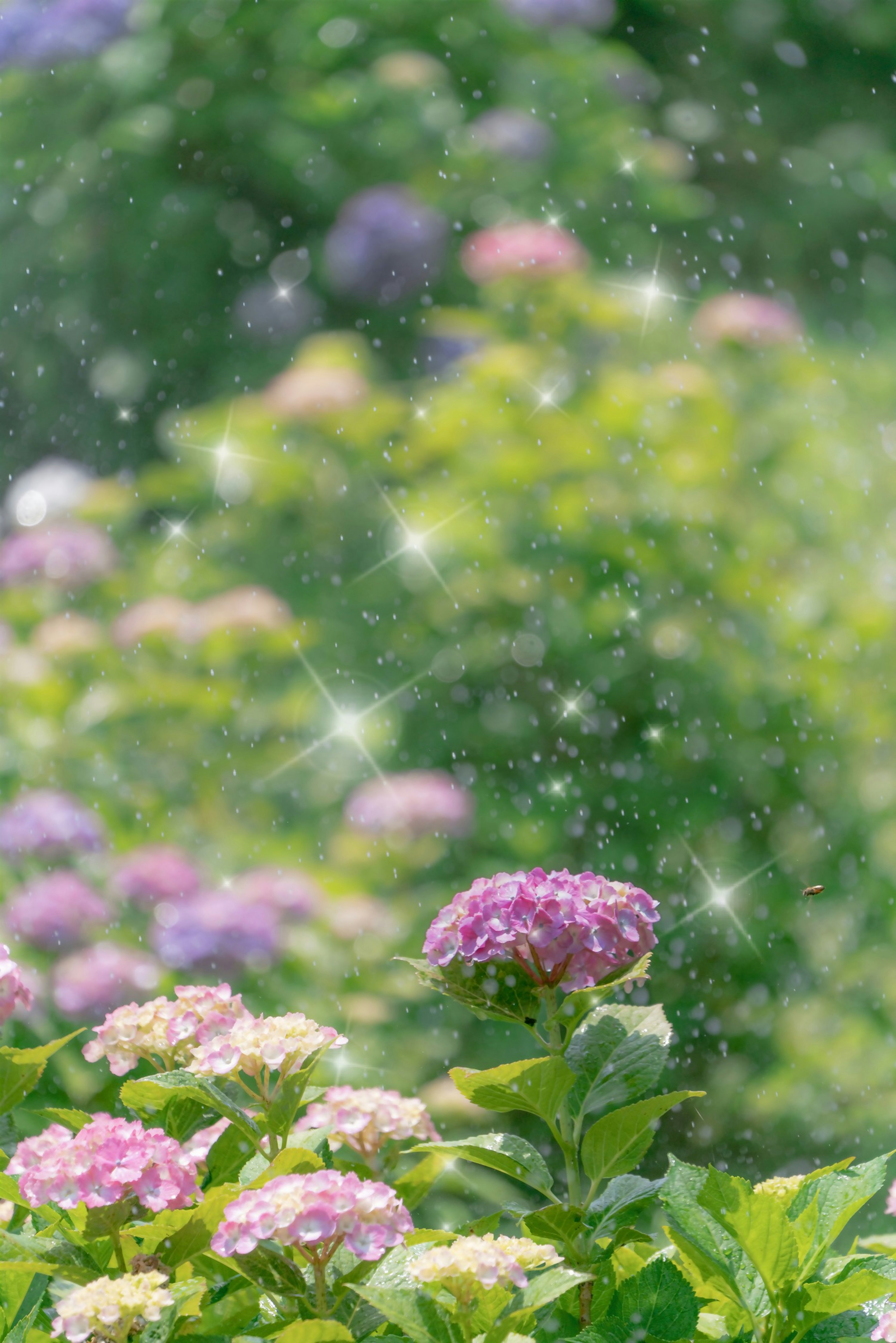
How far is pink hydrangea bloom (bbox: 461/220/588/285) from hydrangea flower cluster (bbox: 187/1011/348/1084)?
1481 millimetres

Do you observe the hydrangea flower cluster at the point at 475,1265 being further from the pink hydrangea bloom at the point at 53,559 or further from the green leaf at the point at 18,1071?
the pink hydrangea bloom at the point at 53,559

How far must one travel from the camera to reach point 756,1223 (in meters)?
Answer: 0.55

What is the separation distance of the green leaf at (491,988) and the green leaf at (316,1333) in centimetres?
15

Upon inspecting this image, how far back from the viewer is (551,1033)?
0.62 meters

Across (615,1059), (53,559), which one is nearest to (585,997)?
(615,1059)

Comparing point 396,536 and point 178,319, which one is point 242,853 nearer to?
point 396,536

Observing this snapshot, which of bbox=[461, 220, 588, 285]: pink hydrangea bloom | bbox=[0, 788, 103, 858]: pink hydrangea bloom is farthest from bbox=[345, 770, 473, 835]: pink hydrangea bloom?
bbox=[461, 220, 588, 285]: pink hydrangea bloom

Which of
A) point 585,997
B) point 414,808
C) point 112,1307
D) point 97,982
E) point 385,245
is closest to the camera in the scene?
point 112,1307

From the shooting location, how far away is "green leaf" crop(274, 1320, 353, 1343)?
498mm

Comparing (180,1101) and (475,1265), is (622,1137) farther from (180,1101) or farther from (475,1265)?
(180,1101)

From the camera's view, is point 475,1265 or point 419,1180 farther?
point 419,1180

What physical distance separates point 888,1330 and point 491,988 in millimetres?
210

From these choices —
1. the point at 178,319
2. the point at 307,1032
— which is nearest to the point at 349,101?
the point at 178,319

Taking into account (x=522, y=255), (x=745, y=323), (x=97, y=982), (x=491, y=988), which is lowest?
(x=97, y=982)
